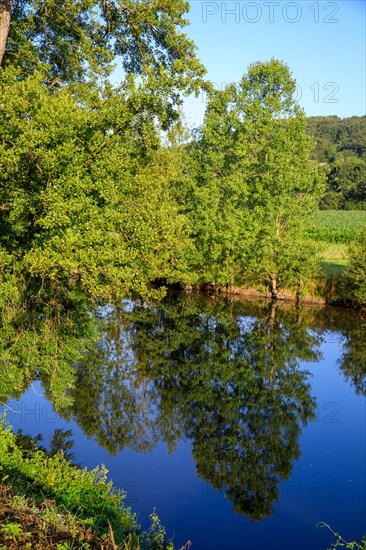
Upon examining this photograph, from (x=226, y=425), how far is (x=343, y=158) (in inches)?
4616

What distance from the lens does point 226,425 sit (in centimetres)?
2030

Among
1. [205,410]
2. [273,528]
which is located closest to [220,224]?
[205,410]

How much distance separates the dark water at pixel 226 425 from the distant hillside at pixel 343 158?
42.3 metres

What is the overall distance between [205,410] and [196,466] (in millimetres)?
4289

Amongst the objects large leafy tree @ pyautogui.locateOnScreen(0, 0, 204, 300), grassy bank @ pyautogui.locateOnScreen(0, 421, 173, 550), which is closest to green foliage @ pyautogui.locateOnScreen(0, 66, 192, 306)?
large leafy tree @ pyautogui.locateOnScreen(0, 0, 204, 300)

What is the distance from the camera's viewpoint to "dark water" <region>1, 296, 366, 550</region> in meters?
14.9

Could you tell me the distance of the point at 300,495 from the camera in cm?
1596

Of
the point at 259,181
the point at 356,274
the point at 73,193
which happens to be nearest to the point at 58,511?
the point at 73,193

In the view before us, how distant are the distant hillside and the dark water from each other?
42.3m

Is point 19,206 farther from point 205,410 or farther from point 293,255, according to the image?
point 293,255

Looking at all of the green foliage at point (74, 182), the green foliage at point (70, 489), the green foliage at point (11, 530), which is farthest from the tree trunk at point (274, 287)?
the green foliage at point (11, 530)

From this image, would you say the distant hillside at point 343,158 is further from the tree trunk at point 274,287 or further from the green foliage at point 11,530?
the green foliage at point 11,530

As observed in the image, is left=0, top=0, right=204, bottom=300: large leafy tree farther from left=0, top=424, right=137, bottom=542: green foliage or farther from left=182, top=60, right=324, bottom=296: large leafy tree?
left=182, top=60, right=324, bottom=296: large leafy tree

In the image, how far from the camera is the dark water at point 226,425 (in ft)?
48.8
